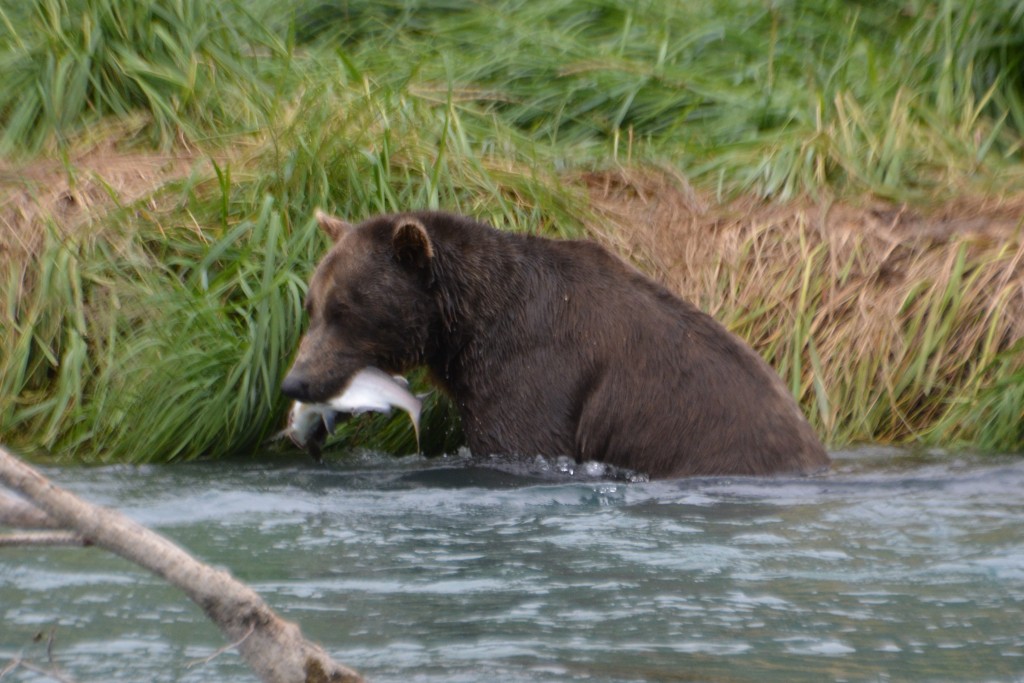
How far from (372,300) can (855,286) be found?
2720 mm

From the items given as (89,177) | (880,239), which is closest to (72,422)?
(89,177)

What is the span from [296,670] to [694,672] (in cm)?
117

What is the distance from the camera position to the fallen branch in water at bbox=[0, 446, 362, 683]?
2.73m

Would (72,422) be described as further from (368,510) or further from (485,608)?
(485,608)

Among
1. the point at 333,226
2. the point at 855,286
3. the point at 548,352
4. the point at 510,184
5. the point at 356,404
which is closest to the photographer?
the point at 356,404

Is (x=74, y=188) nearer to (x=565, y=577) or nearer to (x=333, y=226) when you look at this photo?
(x=333, y=226)

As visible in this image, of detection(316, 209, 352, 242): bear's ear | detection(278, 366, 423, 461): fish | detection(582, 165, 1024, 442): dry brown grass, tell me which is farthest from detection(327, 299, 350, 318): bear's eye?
detection(582, 165, 1024, 442): dry brown grass

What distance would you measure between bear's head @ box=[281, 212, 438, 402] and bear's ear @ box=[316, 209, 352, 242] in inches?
7.3

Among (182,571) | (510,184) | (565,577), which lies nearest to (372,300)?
(510,184)

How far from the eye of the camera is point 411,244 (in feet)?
20.6

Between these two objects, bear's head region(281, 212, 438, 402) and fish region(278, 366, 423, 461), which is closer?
fish region(278, 366, 423, 461)

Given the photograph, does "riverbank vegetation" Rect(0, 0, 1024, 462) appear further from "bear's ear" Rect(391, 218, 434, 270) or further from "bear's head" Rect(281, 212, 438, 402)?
"bear's ear" Rect(391, 218, 434, 270)

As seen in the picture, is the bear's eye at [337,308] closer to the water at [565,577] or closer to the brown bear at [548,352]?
the brown bear at [548,352]

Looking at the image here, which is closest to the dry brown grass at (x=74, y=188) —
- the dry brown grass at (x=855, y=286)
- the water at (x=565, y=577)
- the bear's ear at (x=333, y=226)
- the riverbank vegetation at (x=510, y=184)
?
the riverbank vegetation at (x=510, y=184)
